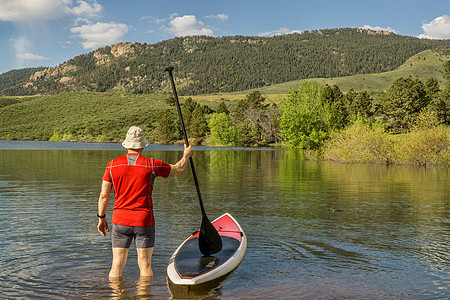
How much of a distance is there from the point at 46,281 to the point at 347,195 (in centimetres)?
1522

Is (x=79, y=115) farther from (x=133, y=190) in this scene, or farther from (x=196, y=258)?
(x=133, y=190)

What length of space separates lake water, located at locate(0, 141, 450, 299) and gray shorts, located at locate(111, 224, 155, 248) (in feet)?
3.03

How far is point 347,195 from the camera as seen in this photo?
20469mm

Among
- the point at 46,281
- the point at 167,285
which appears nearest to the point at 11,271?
the point at 46,281

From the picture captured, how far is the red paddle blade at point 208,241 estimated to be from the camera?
8859 millimetres

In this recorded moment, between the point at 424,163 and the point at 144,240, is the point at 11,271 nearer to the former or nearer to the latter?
the point at 144,240

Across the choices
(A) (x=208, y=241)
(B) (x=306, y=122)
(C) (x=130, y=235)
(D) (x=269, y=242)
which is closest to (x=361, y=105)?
(B) (x=306, y=122)

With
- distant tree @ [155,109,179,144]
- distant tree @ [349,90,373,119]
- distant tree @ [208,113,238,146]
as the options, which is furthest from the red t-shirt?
distant tree @ [155,109,179,144]

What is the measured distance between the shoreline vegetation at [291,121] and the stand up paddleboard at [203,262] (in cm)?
3174

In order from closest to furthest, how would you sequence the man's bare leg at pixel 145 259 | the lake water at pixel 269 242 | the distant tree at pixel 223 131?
the man's bare leg at pixel 145 259 < the lake water at pixel 269 242 < the distant tree at pixel 223 131

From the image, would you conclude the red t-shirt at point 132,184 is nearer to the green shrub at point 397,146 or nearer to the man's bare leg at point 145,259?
the man's bare leg at point 145,259

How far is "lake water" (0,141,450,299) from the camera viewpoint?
7.81 metres

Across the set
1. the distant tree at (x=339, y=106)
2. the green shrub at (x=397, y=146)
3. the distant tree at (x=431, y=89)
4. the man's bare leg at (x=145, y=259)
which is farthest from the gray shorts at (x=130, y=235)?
the distant tree at (x=431, y=89)

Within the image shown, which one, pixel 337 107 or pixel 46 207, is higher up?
pixel 337 107
